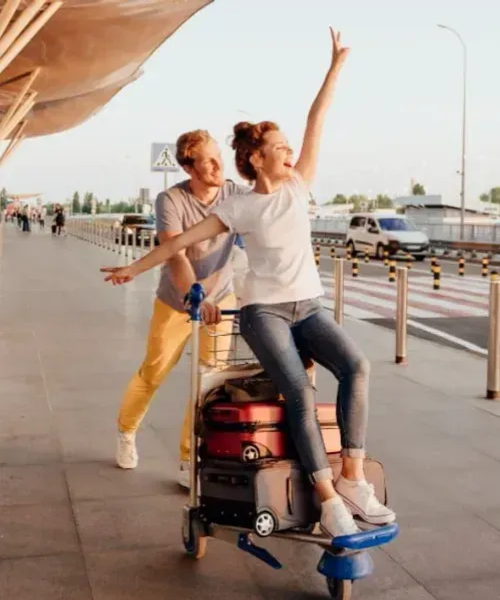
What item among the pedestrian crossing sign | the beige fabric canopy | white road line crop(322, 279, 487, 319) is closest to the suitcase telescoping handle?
the beige fabric canopy

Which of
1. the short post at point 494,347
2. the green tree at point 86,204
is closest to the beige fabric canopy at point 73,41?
the short post at point 494,347

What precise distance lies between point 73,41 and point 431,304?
831 centimetres

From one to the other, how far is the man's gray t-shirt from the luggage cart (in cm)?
64

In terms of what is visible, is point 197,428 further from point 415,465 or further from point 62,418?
point 62,418

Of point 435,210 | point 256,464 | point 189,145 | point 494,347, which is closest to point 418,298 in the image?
point 494,347

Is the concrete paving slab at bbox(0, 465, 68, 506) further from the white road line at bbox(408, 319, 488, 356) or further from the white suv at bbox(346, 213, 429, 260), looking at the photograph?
the white suv at bbox(346, 213, 429, 260)

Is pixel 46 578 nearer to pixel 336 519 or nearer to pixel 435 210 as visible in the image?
pixel 336 519

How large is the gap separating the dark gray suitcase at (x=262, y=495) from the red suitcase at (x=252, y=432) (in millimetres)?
48

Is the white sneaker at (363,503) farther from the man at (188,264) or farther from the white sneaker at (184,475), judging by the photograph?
the white sneaker at (184,475)

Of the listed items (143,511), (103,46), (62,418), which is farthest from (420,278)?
(143,511)

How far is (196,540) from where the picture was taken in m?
3.94

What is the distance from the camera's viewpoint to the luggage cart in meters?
3.54

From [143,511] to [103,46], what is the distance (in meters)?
15.4

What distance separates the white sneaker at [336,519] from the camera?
3512mm
